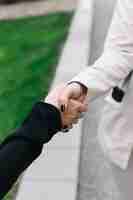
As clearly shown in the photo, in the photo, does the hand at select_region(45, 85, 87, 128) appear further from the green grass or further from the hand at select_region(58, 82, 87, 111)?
the green grass

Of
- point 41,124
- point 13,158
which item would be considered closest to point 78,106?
point 41,124

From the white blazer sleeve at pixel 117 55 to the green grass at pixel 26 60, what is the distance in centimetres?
245

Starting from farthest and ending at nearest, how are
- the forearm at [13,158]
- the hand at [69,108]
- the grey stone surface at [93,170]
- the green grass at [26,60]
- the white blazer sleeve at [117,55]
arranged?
the green grass at [26,60] → the grey stone surface at [93,170] → the white blazer sleeve at [117,55] → the hand at [69,108] → the forearm at [13,158]

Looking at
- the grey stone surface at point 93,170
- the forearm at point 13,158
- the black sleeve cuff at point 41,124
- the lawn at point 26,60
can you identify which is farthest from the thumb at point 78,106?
the lawn at point 26,60

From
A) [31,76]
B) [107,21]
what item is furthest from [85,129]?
[107,21]

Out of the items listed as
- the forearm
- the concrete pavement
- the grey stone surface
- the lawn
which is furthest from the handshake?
the lawn

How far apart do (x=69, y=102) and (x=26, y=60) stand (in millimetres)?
4820

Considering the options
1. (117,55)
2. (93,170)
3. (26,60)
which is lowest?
(26,60)

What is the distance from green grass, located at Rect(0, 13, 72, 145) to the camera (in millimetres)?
4648

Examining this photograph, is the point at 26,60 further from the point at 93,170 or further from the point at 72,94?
the point at 72,94

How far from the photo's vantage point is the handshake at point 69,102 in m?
1.23

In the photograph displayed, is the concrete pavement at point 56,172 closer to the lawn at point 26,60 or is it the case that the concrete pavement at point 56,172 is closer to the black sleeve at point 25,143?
the lawn at point 26,60

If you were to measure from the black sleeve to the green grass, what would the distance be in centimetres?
275

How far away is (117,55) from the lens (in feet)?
4.90
